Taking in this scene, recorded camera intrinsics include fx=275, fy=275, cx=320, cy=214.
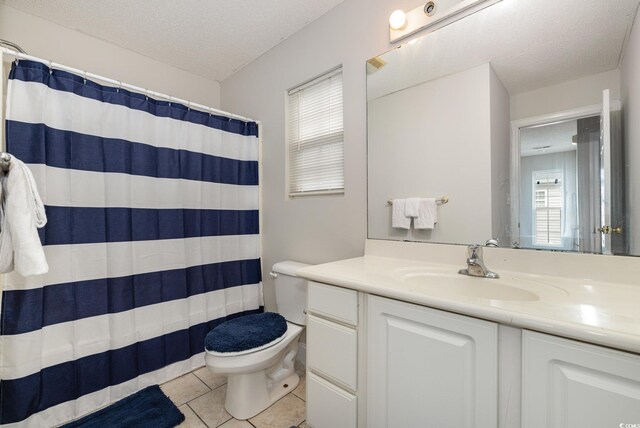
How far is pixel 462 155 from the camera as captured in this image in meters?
1.25

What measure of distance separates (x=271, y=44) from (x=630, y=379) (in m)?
2.38

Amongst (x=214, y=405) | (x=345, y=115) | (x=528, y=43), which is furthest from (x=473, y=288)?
(x=214, y=405)

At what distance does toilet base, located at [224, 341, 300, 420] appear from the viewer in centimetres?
143

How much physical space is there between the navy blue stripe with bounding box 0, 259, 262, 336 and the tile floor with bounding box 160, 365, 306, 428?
20.9 inches

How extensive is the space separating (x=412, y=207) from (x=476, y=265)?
41 centimetres

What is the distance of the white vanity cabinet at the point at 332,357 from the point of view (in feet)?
3.40

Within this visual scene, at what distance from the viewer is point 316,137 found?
1838mm

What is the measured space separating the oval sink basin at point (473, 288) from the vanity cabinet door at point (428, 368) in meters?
0.11

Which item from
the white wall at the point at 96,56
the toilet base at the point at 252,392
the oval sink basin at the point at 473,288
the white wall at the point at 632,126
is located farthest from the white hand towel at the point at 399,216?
the white wall at the point at 96,56

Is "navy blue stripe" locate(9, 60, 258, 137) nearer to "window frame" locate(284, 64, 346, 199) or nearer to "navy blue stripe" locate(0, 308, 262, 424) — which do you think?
"window frame" locate(284, 64, 346, 199)

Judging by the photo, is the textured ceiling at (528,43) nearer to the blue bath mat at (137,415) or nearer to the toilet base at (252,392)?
the toilet base at (252,392)

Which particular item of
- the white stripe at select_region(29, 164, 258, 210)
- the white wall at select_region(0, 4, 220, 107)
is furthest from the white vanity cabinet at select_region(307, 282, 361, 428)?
the white wall at select_region(0, 4, 220, 107)

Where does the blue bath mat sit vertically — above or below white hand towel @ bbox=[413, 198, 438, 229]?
below

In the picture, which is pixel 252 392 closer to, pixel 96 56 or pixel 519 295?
pixel 519 295
